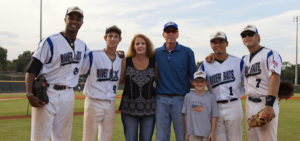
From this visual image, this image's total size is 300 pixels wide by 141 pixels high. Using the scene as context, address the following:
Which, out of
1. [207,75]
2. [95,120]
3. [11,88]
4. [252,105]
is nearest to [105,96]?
[95,120]

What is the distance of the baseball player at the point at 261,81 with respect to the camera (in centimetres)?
358

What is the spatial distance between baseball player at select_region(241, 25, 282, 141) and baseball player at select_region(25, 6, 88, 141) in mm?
2528

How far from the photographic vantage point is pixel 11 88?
3197cm

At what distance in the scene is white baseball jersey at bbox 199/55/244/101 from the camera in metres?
3.83

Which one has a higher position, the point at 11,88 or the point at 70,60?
the point at 70,60

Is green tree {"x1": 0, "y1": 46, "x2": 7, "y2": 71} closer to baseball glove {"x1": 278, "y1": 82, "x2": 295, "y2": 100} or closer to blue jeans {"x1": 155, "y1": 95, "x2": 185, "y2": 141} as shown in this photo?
blue jeans {"x1": 155, "y1": 95, "x2": 185, "y2": 141}

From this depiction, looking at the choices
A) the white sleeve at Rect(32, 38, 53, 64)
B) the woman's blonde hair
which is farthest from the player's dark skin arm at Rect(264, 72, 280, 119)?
the white sleeve at Rect(32, 38, 53, 64)

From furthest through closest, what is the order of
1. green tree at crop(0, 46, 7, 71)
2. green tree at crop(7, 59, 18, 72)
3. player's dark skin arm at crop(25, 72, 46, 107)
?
green tree at crop(7, 59, 18, 72) < green tree at crop(0, 46, 7, 71) < player's dark skin arm at crop(25, 72, 46, 107)

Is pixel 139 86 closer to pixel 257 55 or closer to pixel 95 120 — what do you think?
pixel 95 120

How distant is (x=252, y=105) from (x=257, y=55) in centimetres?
74

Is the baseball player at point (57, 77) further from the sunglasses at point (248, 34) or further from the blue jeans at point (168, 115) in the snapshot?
the sunglasses at point (248, 34)

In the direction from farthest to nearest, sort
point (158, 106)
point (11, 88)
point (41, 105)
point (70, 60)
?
point (11, 88) → point (158, 106) → point (70, 60) → point (41, 105)

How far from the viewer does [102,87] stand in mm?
3875

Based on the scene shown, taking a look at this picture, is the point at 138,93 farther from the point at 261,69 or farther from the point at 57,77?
the point at 261,69
